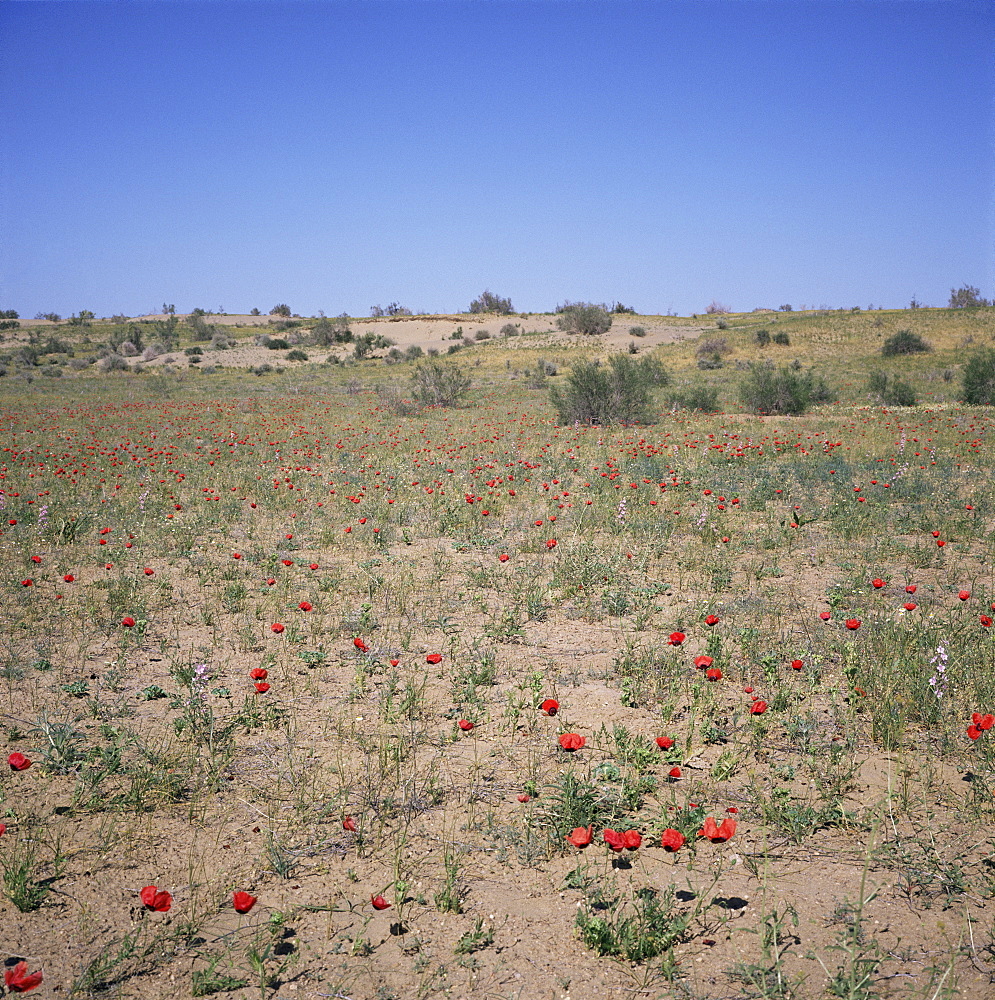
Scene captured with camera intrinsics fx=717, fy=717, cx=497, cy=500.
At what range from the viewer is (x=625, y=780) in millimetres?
3322

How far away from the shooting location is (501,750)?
3834mm

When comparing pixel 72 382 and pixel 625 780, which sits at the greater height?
pixel 72 382

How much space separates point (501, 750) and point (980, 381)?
70.9 feet

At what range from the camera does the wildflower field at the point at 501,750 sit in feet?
8.23

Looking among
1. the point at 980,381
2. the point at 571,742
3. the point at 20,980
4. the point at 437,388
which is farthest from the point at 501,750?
the point at 980,381

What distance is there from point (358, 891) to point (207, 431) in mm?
14699

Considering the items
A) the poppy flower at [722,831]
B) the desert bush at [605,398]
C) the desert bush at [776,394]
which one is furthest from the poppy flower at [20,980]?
the desert bush at [776,394]

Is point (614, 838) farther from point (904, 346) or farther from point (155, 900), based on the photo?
point (904, 346)

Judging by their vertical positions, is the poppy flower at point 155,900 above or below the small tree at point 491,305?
below

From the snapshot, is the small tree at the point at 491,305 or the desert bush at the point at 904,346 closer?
the desert bush at the point at 904,346

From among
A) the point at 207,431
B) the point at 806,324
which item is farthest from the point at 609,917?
the point at 806,324

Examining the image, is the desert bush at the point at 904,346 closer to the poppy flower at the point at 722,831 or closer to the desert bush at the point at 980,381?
the desert bush at the point at 980,381

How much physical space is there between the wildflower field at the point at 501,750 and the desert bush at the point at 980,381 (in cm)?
1415

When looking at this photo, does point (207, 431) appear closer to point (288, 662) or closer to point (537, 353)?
point (288, 662)
